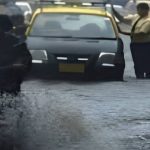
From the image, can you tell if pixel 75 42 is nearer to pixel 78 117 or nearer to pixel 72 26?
pixel 72 26

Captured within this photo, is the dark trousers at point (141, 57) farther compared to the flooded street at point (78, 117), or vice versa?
the dark trousers at point (141, 57)

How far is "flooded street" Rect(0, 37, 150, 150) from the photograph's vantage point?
8.38 m

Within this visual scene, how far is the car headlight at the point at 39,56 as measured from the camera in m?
15.0

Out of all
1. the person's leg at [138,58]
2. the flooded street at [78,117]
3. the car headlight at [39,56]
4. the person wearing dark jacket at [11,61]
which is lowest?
the person's leg at [138,58]

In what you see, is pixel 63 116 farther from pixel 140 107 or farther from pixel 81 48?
pixel 81 48

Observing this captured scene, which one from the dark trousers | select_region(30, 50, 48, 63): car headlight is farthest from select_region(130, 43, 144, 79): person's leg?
select_region(30, 50, 48, 63): car headlight

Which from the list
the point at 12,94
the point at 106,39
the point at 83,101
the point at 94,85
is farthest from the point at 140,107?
the point at 106,39

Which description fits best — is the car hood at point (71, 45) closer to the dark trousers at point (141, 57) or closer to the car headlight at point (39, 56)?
the car headlight at point (39, 56)

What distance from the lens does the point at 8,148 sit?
26.1ft

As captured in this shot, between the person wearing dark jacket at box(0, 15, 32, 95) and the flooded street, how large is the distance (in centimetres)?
46

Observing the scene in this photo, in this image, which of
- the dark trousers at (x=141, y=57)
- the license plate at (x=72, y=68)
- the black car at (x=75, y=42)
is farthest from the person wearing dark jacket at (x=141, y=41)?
the license plate at (x=72, y=68)

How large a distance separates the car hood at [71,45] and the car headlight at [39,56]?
0.08 m

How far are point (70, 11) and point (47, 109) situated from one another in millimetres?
5637

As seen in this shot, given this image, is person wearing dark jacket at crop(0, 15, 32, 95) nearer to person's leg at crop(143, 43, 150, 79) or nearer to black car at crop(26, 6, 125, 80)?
black car at crop(26, 6, 125, 80)
